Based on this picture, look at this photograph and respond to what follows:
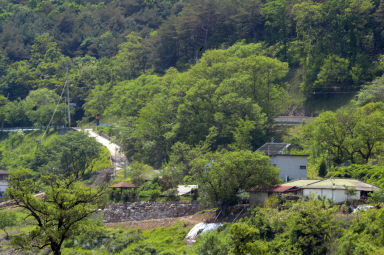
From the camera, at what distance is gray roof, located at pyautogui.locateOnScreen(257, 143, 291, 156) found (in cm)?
5424

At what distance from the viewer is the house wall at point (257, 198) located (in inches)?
1721

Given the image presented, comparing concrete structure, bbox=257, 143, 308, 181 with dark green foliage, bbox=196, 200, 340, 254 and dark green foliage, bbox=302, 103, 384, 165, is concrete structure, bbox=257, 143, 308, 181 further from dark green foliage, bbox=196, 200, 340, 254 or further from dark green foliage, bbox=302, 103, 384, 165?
dark green foliage, bbox=196, 200, 340, 254

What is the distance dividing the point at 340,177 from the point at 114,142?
111ft

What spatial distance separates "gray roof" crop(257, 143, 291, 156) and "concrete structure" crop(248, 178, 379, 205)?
9.34 meters

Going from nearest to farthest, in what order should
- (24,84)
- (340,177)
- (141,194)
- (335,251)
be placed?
1. (335,251)
2. (340,177)
3. (141,194)
4. (24,84)

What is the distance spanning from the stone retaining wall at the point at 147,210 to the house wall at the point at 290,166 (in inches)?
259

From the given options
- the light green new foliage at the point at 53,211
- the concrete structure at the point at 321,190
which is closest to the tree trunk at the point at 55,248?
the light green new foliage at the point at 53,211

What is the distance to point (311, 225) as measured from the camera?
3556cm

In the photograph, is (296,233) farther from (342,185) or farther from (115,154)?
(115,154)

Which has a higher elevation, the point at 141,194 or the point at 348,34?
the point at 348,34

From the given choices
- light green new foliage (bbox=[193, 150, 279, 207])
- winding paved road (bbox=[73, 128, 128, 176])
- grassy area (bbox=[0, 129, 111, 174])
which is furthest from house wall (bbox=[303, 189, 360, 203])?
grassy area (bbox=[0, 129, 111, 174])

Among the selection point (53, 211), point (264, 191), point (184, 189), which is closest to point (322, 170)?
point (264, 191)

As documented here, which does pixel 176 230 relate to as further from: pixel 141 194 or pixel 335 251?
pixel 335 251

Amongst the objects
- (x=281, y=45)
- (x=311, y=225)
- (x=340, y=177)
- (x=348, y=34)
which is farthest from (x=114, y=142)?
(x=311, y=225)
